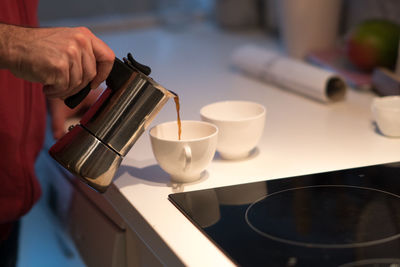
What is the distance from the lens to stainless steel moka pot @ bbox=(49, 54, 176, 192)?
0.87m

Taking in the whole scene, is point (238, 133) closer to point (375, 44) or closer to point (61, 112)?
point (61, 112)

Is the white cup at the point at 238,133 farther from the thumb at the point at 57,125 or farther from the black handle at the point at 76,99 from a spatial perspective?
the thumb at the point at 57,125

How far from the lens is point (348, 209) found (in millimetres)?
808

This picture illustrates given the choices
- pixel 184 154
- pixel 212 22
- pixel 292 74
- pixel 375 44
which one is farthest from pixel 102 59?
pixel 212 22

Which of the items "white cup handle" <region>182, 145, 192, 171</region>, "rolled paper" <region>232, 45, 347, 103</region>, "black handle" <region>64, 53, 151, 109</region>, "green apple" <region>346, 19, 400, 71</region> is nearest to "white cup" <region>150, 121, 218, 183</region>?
"white cup handle" <region>182, 145, 192, 171</region>

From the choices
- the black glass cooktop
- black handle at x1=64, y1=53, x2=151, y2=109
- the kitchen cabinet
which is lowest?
the kitchen cabinet

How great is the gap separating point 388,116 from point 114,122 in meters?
0.51

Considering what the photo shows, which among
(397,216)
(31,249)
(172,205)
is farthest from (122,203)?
(31,249)

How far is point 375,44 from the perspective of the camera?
1.41m

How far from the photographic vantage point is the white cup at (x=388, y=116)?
3.54 feet

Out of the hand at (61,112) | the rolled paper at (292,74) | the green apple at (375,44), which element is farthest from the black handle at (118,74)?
the green apple at (375,44)

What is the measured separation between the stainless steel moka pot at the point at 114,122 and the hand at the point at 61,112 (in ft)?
1.33

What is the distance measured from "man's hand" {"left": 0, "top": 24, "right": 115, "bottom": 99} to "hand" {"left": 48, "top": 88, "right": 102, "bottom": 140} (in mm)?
417

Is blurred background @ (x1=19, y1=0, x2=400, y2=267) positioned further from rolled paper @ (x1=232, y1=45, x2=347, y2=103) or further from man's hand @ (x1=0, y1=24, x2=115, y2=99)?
man's hand @ (x1=0, y1=24, x2=115, y2=99)
